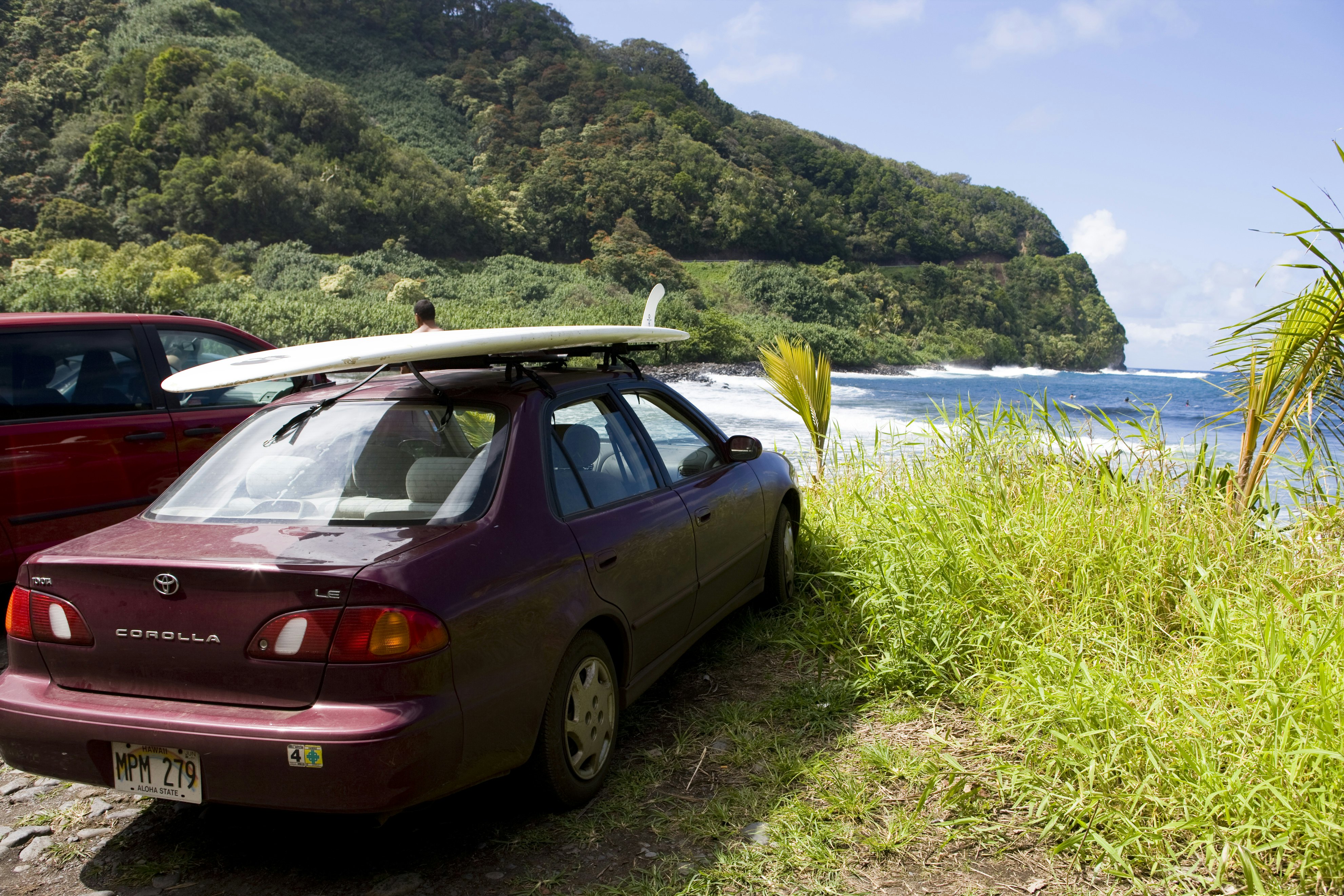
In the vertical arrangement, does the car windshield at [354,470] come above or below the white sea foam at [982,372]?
above

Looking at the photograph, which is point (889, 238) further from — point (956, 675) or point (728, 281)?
point (956, 675)

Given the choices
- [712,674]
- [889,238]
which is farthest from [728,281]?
[712,674]

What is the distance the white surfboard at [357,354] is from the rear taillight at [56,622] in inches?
28.3

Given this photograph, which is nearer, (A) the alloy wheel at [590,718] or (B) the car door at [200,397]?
(A) the alloy wheel at [590,718]

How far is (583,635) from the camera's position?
9.59ft

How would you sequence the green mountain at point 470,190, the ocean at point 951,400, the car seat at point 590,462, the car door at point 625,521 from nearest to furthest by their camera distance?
the car door at point 625,521 < the car seat at point 590,462 < the ocean at point 951,400 < the green mountain at point 470,190

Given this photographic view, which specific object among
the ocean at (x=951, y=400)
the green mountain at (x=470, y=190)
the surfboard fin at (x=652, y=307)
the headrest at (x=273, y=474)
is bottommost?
the ocean at (x=951, y=400)

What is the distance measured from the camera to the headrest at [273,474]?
9.39 feet

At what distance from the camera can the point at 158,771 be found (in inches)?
91.7

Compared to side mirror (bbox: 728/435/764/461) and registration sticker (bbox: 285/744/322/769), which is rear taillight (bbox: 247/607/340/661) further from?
side mirror (bbox: 728/435/764/461)

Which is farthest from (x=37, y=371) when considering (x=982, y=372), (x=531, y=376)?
(x=982, y=372)

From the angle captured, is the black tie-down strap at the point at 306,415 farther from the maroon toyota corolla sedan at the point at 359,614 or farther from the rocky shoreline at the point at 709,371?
the rocky shoreline at the point at 709,371

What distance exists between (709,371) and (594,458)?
52.0 m

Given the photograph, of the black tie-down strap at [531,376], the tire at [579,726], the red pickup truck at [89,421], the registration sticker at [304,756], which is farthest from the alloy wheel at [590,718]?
the red pickup truck at [89,421]
